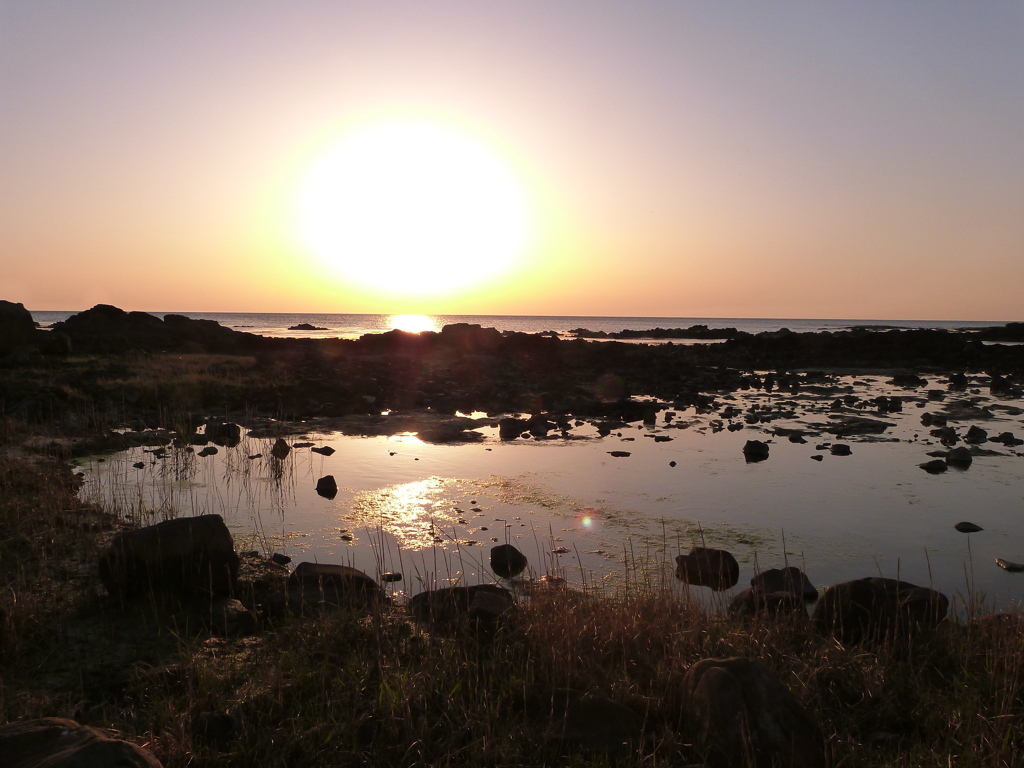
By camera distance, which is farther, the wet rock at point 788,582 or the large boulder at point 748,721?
the wet rock at point 788,582

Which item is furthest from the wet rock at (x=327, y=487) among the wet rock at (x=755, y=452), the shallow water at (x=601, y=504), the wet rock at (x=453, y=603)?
the wet rock at (x=755, y=452)

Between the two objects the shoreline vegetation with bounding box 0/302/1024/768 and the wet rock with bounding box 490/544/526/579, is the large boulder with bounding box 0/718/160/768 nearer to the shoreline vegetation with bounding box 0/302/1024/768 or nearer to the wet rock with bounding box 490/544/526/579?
the shoreline vegetation with bounding box 0/302/1024/768

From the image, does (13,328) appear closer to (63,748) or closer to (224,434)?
(224,434)

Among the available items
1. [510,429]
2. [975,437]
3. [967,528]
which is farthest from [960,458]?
[510,429]

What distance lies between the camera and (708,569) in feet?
25.0

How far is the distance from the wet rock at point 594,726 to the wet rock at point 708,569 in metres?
3.29

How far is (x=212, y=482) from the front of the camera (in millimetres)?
12031

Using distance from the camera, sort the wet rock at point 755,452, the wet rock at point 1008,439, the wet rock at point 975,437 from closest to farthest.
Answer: the wet rock at point 755,452 → the wet rock at point 1008,439 → the wet rock at point 975,437

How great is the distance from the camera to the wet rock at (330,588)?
20.8ft

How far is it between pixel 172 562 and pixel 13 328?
1090 inches

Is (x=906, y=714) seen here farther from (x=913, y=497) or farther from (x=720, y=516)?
(x=913, y=497)

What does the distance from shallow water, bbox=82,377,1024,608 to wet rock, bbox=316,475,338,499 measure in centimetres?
23

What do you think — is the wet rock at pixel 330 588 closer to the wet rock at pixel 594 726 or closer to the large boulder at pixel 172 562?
the large boulder at pixel 172 562

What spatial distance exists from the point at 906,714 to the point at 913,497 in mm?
8030
